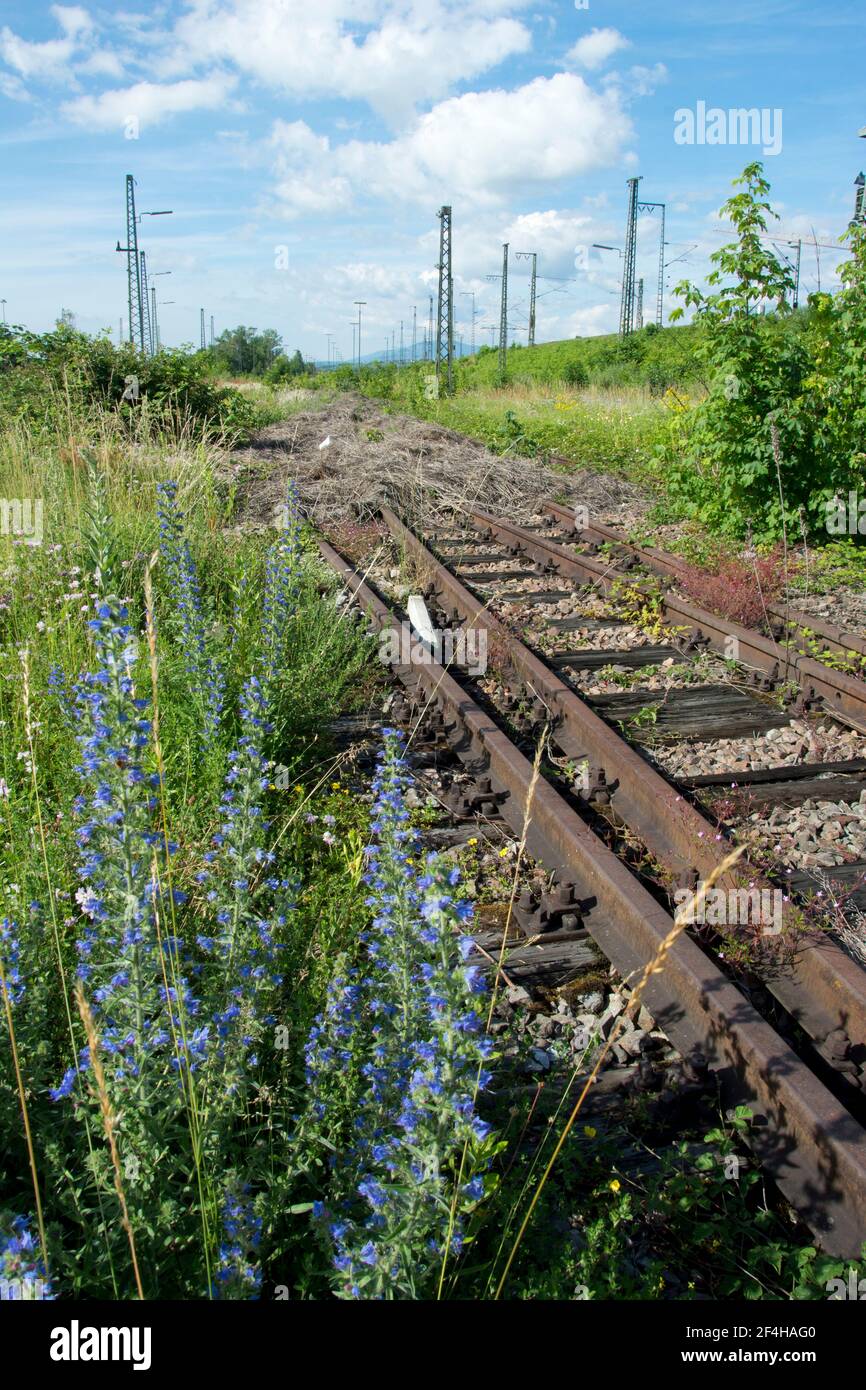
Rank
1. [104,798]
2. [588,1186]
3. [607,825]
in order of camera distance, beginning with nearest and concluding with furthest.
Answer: [104,798], [588,1186], [607,825]

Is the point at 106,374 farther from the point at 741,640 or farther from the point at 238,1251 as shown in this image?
the point at 238,1251

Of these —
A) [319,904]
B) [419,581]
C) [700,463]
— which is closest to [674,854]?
[319,904]

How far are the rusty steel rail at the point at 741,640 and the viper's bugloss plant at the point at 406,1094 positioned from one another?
370 cm

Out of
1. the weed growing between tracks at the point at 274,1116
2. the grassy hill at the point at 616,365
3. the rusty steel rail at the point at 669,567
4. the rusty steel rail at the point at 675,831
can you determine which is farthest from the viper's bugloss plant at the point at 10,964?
the grassy hill at the point at 616,365

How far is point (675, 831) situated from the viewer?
4031mm

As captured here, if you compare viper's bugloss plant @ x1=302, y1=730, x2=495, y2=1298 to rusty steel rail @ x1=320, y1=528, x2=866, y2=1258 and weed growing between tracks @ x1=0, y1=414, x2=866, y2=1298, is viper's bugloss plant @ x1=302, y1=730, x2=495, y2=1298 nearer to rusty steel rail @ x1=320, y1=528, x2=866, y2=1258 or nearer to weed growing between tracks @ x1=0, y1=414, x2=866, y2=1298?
weed growing between tracks @ x1=0, y1=414, x2=866, y2=1298

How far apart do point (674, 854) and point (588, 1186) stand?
5.49ft

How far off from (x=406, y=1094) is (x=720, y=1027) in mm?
1180

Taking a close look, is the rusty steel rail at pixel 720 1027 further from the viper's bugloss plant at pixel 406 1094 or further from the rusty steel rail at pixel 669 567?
the rusty steel rail at pixel 669 567

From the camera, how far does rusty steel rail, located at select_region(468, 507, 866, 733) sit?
5.37 m

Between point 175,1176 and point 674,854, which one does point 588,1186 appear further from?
point 674,854

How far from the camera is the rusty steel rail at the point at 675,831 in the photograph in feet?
A: 9.93

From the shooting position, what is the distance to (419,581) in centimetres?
822

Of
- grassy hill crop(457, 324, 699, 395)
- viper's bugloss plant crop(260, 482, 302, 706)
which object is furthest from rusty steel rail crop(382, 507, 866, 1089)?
grassy hill crop(457, 324, 699, 395)
